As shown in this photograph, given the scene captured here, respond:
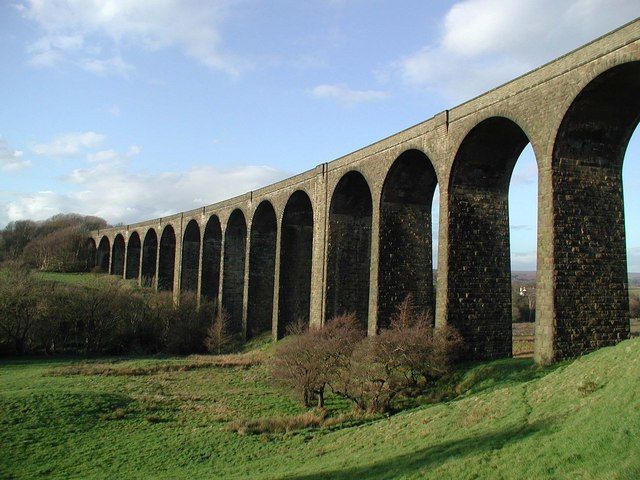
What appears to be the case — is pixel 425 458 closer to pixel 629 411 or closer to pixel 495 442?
pixel 495 442

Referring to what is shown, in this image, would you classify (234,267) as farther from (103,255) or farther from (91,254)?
(91,254)

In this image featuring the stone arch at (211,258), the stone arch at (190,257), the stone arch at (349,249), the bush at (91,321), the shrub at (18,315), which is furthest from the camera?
the stone arch at (190,257)

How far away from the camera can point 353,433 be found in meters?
12.1

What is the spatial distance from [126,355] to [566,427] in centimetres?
2781

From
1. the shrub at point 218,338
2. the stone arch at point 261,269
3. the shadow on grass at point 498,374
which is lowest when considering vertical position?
the shrub at point 218,338

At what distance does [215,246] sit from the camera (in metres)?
37.2

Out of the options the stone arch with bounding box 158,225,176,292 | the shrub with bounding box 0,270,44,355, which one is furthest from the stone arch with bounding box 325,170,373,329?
the stone arch with bounding box 158,225,176,292

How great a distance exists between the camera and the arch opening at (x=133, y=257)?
50969 mm

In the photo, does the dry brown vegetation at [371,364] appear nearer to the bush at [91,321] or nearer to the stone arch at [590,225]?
the stone arch at [590,225]

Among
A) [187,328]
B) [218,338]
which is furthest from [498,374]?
[187,328]

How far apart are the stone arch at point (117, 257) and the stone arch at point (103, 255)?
13.6 feet

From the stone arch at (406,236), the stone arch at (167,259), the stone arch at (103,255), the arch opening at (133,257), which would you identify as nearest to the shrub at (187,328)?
the stone arch at (167,259)

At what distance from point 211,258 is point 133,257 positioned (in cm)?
1764

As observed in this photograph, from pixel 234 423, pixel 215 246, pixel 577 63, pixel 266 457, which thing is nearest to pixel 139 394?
pixel 234 423
